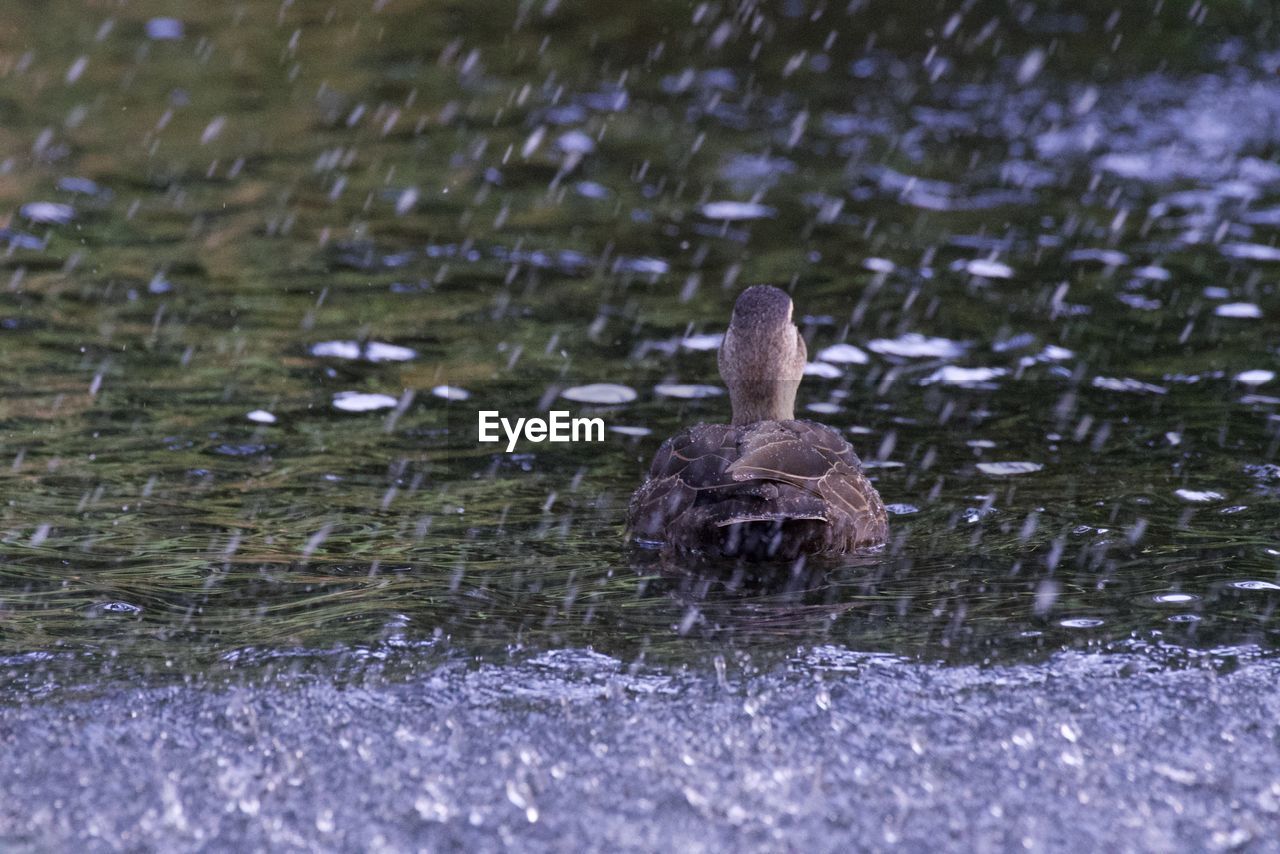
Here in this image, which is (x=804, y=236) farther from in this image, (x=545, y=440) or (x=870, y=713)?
(x=870, y=713)

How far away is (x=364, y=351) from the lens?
37.9 feet

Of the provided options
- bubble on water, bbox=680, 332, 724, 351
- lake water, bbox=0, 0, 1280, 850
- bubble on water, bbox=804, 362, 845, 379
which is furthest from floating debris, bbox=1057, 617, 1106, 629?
bubble on water, bbox=680, 332, 724, 351

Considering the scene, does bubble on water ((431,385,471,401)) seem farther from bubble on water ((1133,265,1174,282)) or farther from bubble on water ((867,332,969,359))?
bubble on water ((1133,265,1174,282))

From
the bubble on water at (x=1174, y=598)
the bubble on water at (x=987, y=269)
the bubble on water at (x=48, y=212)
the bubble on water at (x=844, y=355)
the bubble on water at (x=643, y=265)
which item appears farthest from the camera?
the bubble on water at (x=48, y=212)

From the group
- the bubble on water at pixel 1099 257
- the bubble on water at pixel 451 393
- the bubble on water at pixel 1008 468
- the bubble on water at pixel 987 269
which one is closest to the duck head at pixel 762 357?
the bubble on water at pixel 1008 468

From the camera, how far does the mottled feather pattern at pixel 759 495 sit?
737 centimetres

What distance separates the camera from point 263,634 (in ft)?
21.3

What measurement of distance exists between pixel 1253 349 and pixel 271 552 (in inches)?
289

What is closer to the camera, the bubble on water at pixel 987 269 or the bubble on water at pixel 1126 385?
the bubble on water at pixel 1126 385

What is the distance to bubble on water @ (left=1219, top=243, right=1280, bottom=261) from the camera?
13.7 m

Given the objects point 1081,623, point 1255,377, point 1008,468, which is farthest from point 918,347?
point 1081,623

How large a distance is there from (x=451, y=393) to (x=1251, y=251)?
741cm

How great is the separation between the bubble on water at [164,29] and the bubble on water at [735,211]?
9437mm

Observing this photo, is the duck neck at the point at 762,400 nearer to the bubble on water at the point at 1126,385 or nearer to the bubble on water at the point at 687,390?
the bubble on water at the point at 687,390
